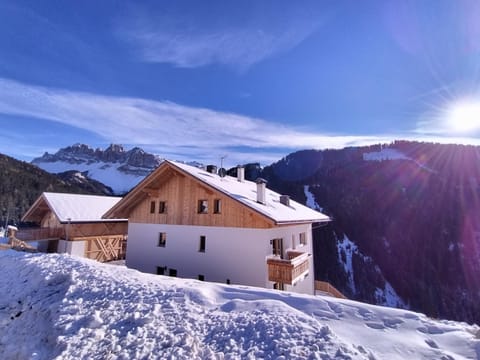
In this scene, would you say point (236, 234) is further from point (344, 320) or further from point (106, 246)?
point (106, 246)

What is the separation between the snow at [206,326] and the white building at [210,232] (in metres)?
5.21

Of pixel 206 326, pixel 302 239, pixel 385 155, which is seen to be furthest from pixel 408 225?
pixel 206 326

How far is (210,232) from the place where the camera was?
12602 millimetres

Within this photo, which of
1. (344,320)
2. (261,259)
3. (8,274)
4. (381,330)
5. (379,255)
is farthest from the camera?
(379,255)

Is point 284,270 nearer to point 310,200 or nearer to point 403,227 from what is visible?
point 310,200

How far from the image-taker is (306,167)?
369 feet

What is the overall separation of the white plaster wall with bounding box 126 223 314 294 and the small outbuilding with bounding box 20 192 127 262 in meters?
9.73

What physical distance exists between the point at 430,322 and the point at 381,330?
1.14 metres

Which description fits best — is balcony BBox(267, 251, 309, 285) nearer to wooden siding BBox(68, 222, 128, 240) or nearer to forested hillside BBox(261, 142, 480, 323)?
wooden siding BBox(68, 222, 128, 240)

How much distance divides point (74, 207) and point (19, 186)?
51627mm

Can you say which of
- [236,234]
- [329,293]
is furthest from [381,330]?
[329,293]

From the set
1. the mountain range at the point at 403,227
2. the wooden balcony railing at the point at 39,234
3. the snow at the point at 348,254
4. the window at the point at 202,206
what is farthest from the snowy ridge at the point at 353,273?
the wooden balcony railing at the point at 39,234

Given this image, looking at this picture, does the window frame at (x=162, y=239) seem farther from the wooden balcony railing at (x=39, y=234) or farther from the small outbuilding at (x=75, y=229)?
the wooden balcony railing at (x=39, y=234)

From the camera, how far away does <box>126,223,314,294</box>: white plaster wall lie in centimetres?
1125
